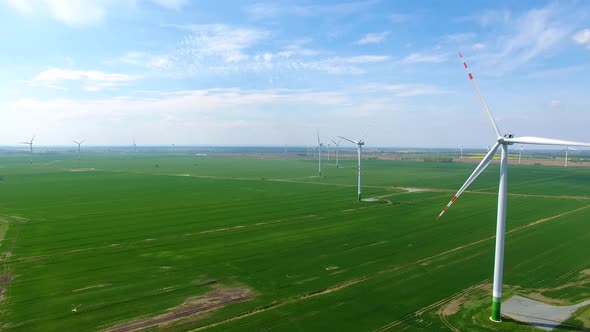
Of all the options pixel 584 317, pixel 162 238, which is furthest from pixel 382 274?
pixel 162 238

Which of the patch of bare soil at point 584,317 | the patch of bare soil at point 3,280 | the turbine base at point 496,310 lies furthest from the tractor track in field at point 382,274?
the patch of bare soil at point 3,280

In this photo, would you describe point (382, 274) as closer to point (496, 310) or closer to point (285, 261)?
point (285, 261)

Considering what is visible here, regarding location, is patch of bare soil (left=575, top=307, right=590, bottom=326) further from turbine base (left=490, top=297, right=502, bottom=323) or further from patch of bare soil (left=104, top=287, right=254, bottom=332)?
patch of bare soil (left=104, top=287, right=254, bottom=332)

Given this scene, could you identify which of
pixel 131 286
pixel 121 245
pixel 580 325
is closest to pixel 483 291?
pixel 580 325

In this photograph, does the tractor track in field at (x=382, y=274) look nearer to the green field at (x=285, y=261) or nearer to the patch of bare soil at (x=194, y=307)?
the green field at (x=285, y=261)

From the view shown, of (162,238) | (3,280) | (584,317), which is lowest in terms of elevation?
(3,280)

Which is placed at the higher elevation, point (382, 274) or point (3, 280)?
point (382, 274)
